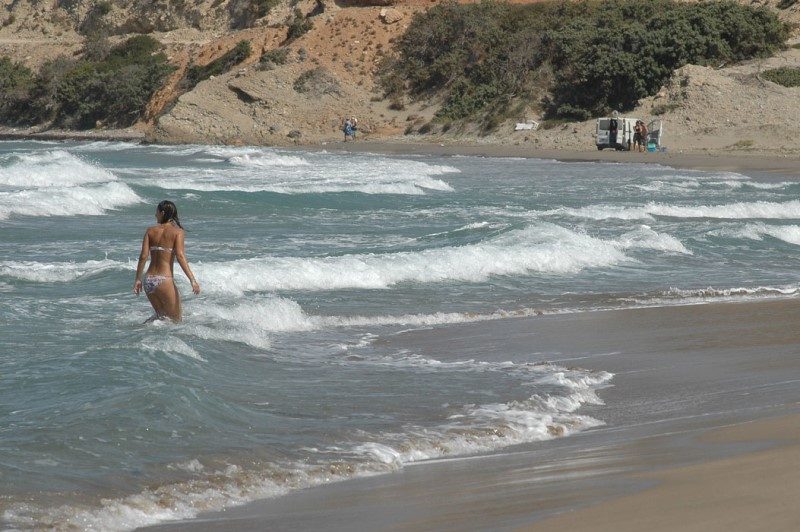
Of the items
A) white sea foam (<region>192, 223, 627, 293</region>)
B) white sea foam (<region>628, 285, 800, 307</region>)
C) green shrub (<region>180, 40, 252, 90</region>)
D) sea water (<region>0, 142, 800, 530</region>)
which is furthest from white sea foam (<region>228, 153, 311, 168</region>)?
white sea foam (<region>628, 285, 800, 307</region>)

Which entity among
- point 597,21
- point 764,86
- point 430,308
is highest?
point 597,21

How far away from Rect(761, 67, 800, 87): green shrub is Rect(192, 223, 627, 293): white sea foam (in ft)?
97.3

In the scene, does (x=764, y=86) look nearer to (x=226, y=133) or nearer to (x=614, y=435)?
(x=226, y=133)

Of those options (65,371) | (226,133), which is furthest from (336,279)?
(226,133)

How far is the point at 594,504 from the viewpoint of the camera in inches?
194

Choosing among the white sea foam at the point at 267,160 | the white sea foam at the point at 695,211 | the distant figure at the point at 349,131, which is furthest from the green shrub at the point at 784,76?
the white sea foam at the point at 695,211

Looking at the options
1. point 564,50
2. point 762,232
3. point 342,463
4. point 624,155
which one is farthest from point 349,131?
point 342,463

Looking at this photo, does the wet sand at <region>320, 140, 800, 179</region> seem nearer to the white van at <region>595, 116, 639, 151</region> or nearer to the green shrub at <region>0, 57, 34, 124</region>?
the white van at <region>595, 116, 639, 151</region>

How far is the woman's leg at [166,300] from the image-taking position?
10148 millimetres

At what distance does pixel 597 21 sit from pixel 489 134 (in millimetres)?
9759

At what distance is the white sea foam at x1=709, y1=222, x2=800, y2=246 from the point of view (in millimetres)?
19859

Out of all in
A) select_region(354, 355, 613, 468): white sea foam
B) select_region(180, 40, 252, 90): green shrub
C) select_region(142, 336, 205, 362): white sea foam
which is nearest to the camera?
select_region(354, 355, 613, 468): white sea foam

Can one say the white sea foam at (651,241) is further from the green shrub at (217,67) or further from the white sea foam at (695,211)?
the green shrub at (217,67)

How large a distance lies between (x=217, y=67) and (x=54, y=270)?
49271 mm
